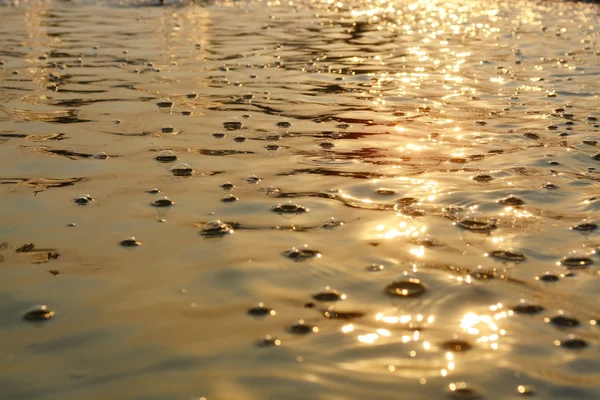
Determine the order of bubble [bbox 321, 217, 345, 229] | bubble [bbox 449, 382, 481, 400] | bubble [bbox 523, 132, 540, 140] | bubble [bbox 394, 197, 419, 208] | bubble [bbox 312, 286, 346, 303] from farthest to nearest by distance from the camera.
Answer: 1. bubble [bbox 523, 132, 540, 140]
2. bubble [bbox 394, 197, 419, 208]
3. bubble [bbox 321, 217, 345, 229]
4. bubble [bbox 312, 286, 346, 303]
5. bubble [bbox 449, 382, 481, 400]

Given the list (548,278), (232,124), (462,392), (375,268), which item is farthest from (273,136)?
(462,392)

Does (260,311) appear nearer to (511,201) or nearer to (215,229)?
(215,229)

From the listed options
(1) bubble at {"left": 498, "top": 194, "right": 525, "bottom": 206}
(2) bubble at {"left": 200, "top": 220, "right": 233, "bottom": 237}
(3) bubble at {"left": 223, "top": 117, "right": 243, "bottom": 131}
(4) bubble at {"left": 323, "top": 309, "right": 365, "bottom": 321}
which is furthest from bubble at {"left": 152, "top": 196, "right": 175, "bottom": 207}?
(1) bubble at {"left": 498, "top": 194, "right": 525, "bottom": 206}

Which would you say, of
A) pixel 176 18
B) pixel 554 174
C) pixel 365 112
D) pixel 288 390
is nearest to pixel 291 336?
pixel 288 390

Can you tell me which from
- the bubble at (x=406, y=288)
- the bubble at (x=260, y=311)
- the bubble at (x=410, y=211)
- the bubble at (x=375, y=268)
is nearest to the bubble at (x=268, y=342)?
the bubble at (x=260, y=311)

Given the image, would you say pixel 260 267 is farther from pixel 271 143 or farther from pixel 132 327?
pixel 271 143

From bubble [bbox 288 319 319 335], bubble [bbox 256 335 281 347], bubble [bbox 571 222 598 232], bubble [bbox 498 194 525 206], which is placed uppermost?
bubble [bbox 498 194 525 206]

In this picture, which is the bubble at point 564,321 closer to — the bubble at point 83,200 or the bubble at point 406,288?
the bubble at point 406,288

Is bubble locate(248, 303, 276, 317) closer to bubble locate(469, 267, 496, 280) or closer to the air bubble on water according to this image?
bubble locate(469, 267, 496, 280)

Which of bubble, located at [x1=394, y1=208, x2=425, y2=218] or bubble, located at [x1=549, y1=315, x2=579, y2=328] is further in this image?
bubble, located at [x1=394, y1=208, x2=425, y2=218]
